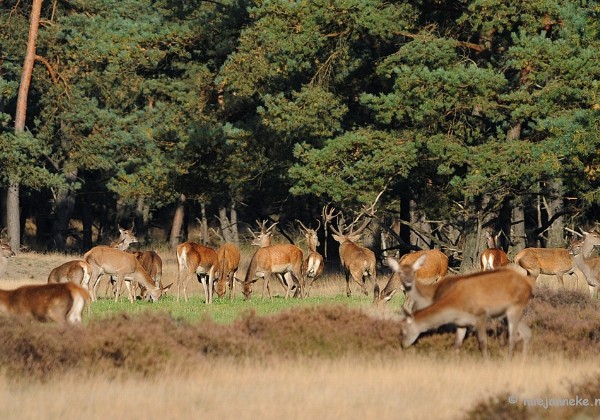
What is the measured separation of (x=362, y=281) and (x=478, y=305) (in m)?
12.6

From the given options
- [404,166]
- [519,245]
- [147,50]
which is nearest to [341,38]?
[404,166]

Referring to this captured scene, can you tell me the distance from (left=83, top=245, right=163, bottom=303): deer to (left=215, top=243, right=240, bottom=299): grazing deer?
5.97ft

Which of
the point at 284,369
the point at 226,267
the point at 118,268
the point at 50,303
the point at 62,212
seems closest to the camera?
the point at 284,369

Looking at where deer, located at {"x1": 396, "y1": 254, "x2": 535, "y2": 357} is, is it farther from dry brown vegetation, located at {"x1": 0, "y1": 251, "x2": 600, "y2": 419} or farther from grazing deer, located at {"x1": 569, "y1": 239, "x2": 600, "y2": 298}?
grazing deer, located at {"x1": 569, "y1": 239, "x2": 600, "y2": 298}

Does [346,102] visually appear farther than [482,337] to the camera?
Yes

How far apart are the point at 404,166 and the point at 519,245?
29.1 ft

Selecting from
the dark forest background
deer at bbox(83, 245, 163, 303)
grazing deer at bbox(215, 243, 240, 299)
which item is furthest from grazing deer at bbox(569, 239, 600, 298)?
deer at bbox(83, 245, 163, 303)

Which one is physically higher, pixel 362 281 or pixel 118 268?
pixel 118 268

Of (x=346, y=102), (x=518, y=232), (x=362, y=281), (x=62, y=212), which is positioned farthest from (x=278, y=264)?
(x=62, y=212)

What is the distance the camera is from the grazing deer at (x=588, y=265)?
23.2 metres

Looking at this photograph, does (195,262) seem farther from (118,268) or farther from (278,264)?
(278,264)

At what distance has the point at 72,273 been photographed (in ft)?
67.8

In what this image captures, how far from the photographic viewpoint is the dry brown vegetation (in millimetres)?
10211

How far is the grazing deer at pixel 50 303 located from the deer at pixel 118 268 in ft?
28.2
